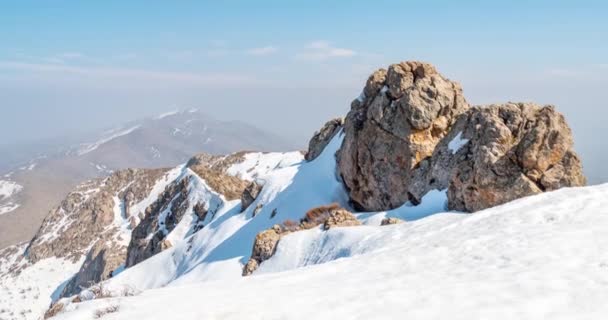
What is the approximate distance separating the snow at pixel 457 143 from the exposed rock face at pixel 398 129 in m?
5.05

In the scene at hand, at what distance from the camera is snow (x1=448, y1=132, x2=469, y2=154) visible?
87.7 feet

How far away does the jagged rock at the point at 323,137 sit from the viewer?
182 ft

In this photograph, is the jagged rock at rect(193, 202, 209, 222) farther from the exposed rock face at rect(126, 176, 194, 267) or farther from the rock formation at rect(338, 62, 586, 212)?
the rock formation at rect(338, 62, 586, 212)

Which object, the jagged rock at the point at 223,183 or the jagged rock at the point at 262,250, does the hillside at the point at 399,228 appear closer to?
the jagged rock at the point at 262,250

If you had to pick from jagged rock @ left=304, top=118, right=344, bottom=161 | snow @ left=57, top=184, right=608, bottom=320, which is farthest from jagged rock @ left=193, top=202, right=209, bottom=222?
snow @ left=57, top=184, right=608, bottom=320

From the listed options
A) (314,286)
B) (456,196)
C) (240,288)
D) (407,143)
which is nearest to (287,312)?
(314,286)

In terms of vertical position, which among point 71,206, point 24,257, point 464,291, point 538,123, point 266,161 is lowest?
point 24,257

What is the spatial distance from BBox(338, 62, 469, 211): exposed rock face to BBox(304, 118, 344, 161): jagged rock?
Result: 16.4 m

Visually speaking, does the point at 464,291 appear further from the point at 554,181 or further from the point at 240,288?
the point at 554,181

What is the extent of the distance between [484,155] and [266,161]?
8714 cm

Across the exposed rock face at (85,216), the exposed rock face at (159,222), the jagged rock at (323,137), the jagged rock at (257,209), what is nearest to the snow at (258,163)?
the exposed rock face at (85,216)

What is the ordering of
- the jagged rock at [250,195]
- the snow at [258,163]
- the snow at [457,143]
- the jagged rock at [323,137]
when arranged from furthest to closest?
the snow at [258,163]
the jagged rock at [323,137]
the jagged rock at [250,195]
the snow at [457,143]

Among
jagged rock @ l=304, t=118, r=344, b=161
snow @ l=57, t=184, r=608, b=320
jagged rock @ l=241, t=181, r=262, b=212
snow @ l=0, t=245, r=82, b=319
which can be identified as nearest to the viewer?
snow @ l=57, t=184, r=608, b=320

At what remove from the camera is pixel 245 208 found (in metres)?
50.3
